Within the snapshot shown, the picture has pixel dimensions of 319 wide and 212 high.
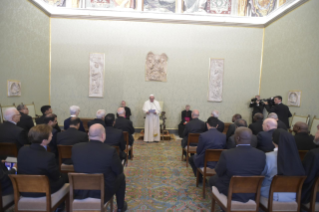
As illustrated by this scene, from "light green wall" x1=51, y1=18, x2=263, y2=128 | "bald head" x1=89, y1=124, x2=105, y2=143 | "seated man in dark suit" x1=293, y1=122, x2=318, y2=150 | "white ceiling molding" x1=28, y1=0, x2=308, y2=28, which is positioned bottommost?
"seated man in dark suit" x1=293, y1=122, x2=318, y2=150

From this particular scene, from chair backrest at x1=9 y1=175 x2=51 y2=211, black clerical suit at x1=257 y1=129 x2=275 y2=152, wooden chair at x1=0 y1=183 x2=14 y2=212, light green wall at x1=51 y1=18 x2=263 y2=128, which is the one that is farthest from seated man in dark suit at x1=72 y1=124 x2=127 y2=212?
light green wall at x1=51 y1=18 x2=263 y2=128

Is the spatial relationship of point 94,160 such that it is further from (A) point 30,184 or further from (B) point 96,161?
(A) point 30,184

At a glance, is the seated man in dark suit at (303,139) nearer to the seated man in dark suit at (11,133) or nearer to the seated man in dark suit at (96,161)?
the seated man in dark suit at (96,161)

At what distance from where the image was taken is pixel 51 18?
424 inches

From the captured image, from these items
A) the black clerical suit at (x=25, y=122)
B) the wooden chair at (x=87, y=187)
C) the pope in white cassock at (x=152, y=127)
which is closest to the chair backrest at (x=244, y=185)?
the wooden chair at (x=87, y=187)

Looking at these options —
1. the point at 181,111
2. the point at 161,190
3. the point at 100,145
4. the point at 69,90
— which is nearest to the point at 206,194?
the point at 161,190

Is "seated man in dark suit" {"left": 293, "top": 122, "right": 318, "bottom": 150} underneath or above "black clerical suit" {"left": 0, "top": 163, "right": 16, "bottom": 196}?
above

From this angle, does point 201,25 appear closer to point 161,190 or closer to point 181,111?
point 181,111

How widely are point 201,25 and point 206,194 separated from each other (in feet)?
29.1

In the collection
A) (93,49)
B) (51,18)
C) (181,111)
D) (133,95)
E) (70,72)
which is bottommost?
(181,111)

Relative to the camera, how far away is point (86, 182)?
2.73 metres

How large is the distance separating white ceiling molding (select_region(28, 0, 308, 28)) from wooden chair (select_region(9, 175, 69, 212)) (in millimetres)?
9592

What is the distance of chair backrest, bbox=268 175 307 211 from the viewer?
2755mm

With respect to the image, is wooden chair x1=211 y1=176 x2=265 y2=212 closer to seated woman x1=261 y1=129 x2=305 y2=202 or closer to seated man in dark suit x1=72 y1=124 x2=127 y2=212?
seated woman x1=261 y1=129 x2=305 y2=202
